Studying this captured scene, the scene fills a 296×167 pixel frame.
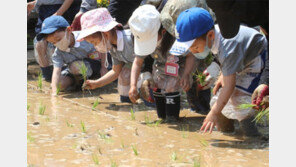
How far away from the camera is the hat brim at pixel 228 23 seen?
2.85 metres

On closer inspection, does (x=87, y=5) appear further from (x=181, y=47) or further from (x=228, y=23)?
(x=228, y=23)

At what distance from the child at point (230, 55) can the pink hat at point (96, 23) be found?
1069 mm

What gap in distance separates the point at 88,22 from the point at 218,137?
5.95 ft

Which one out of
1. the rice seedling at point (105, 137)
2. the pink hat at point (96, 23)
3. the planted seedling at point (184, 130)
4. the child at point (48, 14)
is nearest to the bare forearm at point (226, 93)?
the planted seedling at point (184, 130)

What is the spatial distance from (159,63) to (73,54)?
1574mm

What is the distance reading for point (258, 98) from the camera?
3.47 m

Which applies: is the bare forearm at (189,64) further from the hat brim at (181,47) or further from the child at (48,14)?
the child at (48,14)

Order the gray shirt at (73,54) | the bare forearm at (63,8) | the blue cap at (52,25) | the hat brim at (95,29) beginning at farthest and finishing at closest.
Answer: the bare forearm at (63,8)
the gray shirt at (73,54)
the blue cap at (52,25)
the hat brim at (95,29)

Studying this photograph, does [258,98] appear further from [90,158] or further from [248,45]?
[90,158]

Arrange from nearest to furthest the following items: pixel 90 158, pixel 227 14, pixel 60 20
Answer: pixel 227 14 → pixel 90 158 → pixel 60 20

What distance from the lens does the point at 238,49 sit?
358 centimetres

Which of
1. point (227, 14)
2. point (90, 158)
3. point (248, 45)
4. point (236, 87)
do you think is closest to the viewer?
point (227, 14)

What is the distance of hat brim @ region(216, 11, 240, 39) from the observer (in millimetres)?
2850

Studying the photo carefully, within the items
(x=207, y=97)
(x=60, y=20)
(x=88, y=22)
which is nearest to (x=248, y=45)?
(x=207, y=97)
